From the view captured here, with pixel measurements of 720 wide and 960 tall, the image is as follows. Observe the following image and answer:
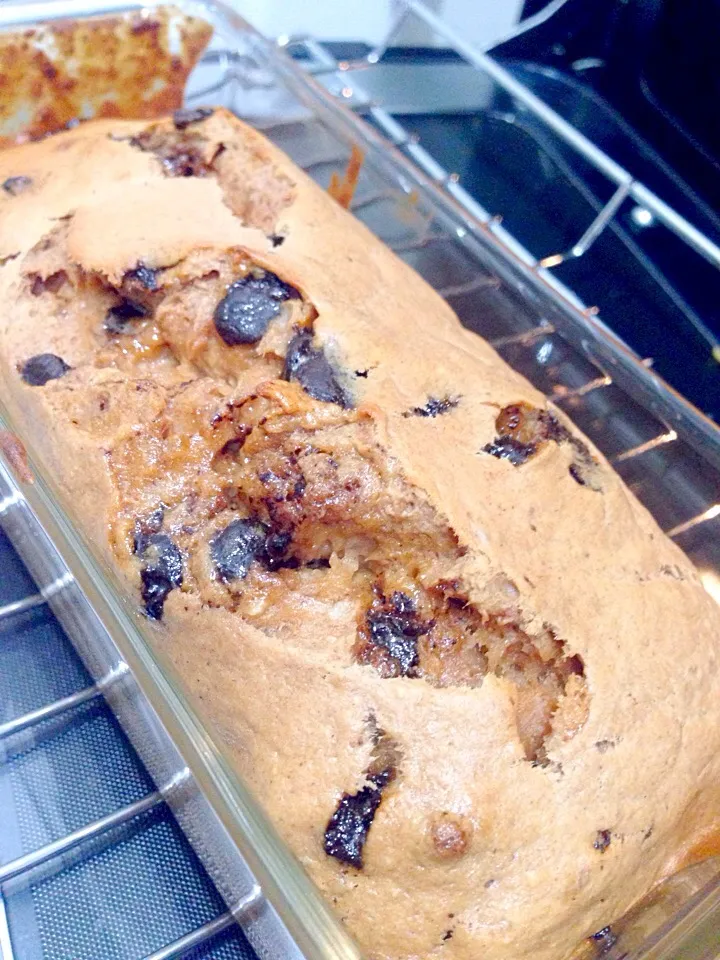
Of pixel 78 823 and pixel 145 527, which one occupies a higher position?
pixel 145 527

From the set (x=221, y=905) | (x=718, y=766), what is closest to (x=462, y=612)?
(x=718, y=766)

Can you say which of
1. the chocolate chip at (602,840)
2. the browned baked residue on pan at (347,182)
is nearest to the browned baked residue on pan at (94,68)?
the browned baked residue on pan at (347,182)

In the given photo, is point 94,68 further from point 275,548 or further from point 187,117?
point 275,548

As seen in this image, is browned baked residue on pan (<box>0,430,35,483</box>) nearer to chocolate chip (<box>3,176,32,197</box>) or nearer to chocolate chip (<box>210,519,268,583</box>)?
chocolate chip (<box>210,519,268,583</box>)

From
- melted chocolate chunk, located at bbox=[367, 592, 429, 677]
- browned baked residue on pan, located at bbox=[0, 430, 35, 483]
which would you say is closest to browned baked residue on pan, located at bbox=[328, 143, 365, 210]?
browned baked residue on pan, located at bbox=[0, 430, 35, 483]

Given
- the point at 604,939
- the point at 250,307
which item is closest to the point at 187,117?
the point at 250,307

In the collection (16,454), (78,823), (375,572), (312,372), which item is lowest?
(78,823)
